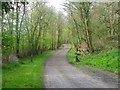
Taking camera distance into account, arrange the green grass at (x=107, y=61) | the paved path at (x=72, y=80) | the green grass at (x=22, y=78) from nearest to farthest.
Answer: the paved path at (x=72, y=80), the green grass at (x=22, y=78), the green grass at (x=107, y=61)

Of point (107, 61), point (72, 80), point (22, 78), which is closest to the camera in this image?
point (72, 80)

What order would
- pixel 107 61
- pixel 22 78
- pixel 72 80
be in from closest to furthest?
pixel 72 80, pixel 22 78, pixel 107 61

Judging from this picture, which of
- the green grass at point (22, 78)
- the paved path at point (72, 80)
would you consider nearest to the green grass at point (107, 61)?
the paved path at point (72, 80)

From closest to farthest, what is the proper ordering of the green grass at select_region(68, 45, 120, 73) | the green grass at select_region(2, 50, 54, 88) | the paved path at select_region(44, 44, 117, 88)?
the paved path at select_region(44, 44, 117, 88), the green grass at select_region(2, 50, 54, 88), the green grass at select_region(68, 45, 120, 73)

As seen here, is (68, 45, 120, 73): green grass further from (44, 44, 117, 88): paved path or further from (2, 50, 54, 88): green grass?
(2, 50, 54, 88): green grass

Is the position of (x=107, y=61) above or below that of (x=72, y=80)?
above

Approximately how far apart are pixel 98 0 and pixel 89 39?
22.9 ft

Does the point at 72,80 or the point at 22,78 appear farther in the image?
the point at 22,78

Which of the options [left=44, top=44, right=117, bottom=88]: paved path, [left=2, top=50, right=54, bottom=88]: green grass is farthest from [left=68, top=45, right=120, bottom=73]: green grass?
[left=2, top=50, right=54, bottom=88]: green grass

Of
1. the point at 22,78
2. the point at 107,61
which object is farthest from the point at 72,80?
the point at 107,61

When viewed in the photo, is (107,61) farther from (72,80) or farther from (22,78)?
(22,78)

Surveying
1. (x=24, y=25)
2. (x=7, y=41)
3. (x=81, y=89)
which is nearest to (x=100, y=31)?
(x=24, y=25)

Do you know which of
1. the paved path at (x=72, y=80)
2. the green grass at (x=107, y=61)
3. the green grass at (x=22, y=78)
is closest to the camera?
the paved path at (x=72, y=80)

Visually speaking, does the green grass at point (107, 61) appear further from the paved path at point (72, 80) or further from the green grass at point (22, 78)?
the green grass at point (22, 78)
